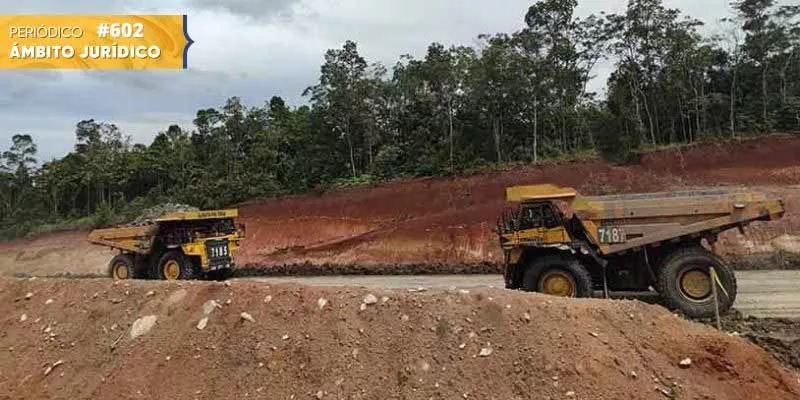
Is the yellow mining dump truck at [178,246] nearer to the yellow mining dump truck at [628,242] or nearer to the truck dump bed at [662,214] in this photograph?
the yellow mining dump truck at [628,242]

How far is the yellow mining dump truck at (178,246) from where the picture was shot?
60.5 ft

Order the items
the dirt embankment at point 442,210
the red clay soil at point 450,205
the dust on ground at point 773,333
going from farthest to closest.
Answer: the red clay soil at point 450,205
the dirt embankment at point 442,210
the dust on ground at point 773,333

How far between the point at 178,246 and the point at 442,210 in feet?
47.9

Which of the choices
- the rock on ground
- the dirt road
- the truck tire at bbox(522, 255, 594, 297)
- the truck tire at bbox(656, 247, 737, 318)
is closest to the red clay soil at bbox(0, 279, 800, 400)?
the rock on ground

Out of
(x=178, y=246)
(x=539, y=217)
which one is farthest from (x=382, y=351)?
(x=178, y=246)

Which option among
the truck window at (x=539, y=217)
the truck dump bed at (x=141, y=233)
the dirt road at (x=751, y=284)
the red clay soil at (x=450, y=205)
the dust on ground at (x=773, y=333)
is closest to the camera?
the dust on ground at (x=773, y=333)

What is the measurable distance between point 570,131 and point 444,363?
32.3 meters

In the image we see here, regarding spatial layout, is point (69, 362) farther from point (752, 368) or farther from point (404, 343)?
point (752, 368)

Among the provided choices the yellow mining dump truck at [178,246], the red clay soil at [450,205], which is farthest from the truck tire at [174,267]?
the red clay soil at [450,205]

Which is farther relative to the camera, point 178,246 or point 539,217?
point 178,246

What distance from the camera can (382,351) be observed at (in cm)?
784

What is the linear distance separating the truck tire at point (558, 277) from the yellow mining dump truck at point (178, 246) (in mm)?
10259

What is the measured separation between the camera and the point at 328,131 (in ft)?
132

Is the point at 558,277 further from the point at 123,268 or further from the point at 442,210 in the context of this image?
the point at 442,210
